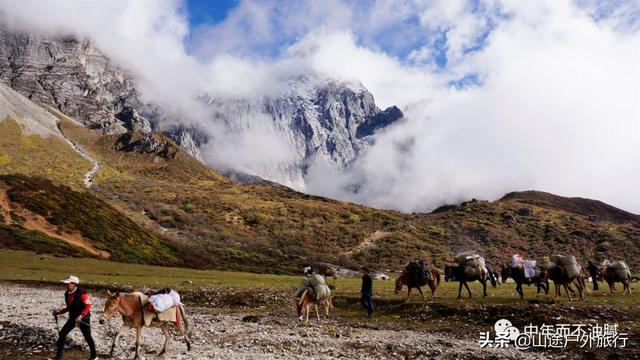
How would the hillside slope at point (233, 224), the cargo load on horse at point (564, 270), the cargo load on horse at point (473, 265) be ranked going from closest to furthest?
1. the cargo load on horse at point (564, 270)
2. the cargo load on horse at point (473, 265)
3. the hillside slope at point (233, 224)

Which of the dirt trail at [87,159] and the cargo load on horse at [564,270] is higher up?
the dirt trail at [87,159]

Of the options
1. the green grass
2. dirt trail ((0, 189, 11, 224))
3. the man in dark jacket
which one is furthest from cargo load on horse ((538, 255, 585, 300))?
dirt trail ((0, 189, 11, 224))

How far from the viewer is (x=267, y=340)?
1958cm

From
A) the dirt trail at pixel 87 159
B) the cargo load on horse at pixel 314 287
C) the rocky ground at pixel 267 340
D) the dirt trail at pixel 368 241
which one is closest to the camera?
the rocky ground at pixel 267 340

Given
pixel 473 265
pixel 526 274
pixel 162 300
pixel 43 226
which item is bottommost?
pixel 162 300

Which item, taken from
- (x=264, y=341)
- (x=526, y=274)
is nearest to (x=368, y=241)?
(x=526, y=274)

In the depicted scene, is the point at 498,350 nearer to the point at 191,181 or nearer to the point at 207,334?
the point at 207,334

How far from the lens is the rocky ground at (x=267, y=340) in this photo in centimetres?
1725

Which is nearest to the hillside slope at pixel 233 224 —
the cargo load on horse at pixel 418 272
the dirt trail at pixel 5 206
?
the dirt trail at pixel 5 206

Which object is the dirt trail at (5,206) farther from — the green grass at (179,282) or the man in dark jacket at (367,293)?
the man in dark jacket at (367,293)

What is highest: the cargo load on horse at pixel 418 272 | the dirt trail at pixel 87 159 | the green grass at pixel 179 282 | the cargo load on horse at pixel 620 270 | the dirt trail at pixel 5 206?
the dirt trail at pixel 87 159

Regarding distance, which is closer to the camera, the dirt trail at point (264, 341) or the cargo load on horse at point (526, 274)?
the dirt trail at point (264, 341)

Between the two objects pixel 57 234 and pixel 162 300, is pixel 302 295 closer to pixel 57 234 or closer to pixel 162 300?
pixel 162 300

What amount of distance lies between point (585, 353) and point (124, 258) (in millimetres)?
60301
